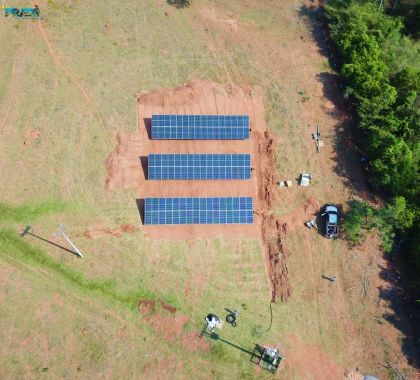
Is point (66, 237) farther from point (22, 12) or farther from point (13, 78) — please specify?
point (22, 12)

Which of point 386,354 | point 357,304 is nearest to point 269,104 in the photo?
point 357,304

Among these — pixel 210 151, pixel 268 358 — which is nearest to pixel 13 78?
pixel 210 151

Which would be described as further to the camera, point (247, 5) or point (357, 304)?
point (247, 5)

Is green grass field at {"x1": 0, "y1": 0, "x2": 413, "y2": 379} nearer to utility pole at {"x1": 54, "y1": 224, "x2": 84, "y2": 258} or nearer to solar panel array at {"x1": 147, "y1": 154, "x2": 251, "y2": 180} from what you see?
utility pole at {"x1": 54, "y1": 224, "x2": 84, "y2": 258}

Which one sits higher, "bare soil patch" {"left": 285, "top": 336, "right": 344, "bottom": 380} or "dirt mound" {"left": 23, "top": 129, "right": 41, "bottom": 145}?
"dirt mound" {"left": 23, "top": 129, "right": 41, "bottom": 145}

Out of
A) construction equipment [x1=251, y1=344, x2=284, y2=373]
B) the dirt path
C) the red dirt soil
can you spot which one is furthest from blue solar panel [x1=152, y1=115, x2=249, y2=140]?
construction equipment [x1=251, y1=344, x2=284, y2=373]

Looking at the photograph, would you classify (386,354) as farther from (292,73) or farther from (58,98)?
(58,98)
